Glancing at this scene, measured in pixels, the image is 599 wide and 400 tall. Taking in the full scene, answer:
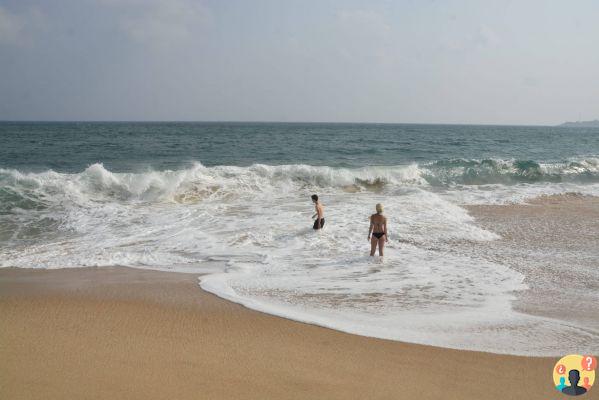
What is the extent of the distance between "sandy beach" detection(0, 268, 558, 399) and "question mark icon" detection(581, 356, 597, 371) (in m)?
0.35

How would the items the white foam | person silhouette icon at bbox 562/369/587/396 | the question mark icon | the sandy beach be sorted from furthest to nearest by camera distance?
the white foam < the question mark icon < person silhouette icon at bbox 562/369/587/396 < the sandy beach

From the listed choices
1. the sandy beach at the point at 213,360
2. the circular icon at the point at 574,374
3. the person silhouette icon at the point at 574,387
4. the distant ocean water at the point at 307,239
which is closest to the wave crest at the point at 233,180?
the distant ocean water at the point at 307,239

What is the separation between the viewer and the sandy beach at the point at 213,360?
4105 mm

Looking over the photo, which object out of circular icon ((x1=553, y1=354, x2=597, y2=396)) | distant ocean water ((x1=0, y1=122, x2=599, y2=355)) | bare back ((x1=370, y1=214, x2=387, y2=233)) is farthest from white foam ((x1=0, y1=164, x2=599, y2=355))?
bare back ((x1=370, y1=214, x2=387, y2=233))

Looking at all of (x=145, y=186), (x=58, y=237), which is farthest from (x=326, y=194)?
(x=58, y=237)

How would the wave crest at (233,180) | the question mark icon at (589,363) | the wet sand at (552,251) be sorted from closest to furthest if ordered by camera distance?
the question mark icon at (589,363) → the wet sand at (552,251) → the wave crest at (233,180)

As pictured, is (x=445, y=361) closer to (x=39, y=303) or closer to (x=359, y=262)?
(x=359, y=262)

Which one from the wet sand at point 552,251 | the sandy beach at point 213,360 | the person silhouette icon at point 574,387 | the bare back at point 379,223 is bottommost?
the person silhouette icon at point 574,387

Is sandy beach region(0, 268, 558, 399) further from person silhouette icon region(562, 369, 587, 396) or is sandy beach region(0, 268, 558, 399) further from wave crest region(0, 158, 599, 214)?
wave crest region(0, 158, 599, 214)

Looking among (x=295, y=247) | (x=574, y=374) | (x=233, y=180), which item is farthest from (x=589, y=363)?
(x=233, y=180)

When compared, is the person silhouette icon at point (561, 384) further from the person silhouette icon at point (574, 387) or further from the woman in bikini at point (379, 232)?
the woman in bikini at point (379, 232)

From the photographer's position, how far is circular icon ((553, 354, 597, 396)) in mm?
4422

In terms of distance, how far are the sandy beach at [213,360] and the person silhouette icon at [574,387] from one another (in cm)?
18

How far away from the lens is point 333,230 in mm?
11367
